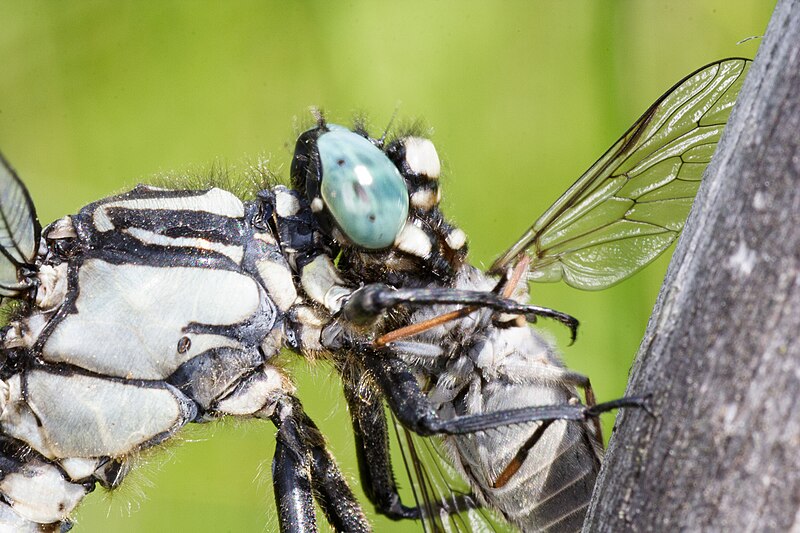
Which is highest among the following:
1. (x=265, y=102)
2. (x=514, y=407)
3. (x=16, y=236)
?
(x=265, y=102)

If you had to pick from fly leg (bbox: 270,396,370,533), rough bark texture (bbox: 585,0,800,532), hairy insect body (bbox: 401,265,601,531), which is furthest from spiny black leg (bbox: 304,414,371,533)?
rough bark texture (bbox: 585,0,800,532)

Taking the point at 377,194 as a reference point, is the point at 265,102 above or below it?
above

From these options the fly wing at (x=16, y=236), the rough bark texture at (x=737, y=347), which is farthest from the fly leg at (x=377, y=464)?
the rough bark texture at (x=737, y=347)

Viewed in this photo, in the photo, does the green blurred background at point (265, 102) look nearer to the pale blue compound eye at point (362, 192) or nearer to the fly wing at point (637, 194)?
the fly wing at point (637, 194)

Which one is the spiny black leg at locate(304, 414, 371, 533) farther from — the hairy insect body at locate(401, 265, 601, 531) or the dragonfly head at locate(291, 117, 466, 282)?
the dragonfly head at locate(291, 117, 466, 282)

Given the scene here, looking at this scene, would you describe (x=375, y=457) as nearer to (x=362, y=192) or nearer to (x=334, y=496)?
(x=334, y=496)

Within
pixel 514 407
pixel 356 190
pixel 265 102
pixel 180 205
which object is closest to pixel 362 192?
pixel 356 190
